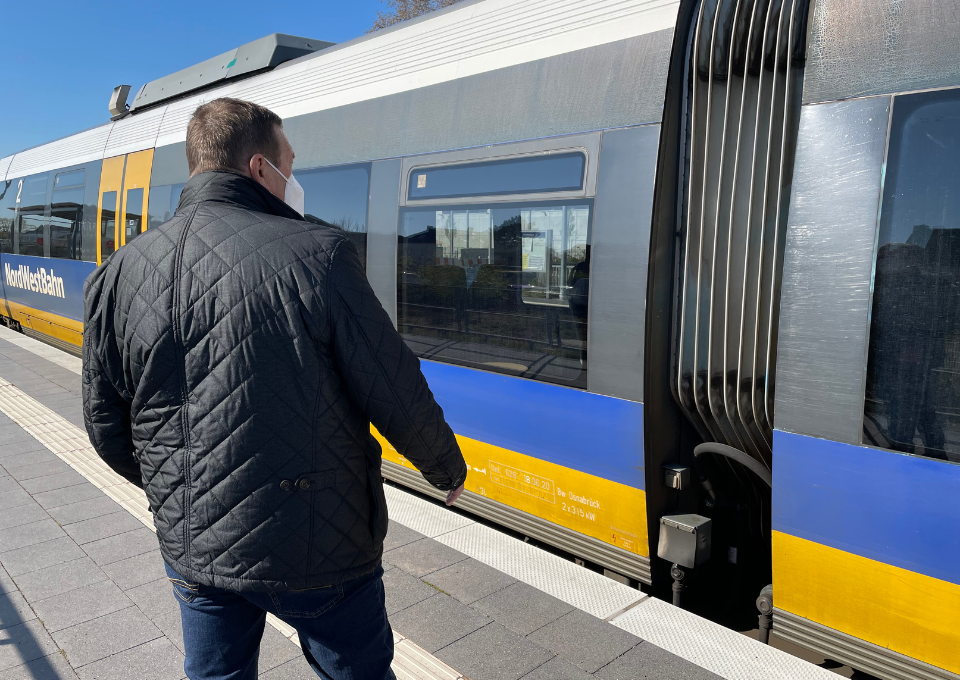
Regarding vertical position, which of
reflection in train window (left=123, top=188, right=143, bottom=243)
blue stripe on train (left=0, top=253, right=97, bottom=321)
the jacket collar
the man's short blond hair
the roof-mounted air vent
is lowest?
blue stripe on train (left=0, top=253, right=97, bottom=321)

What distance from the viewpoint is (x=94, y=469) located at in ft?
18.6

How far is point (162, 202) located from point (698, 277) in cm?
677

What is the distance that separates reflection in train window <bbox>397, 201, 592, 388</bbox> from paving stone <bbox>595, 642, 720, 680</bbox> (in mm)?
1355

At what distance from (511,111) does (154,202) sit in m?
5.77

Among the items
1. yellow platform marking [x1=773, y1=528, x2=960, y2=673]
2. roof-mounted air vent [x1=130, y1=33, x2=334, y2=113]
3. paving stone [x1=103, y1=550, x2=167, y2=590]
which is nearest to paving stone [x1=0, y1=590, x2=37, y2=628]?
paving stone [x1=103, y1=550, x2=167, y2=590]

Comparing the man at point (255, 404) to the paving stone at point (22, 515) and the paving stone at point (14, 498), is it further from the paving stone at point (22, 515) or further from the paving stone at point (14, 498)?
the paving stone at point (14, 498)

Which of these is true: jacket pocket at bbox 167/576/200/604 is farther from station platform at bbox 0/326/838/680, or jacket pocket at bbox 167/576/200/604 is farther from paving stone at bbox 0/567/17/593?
paving stone at bbox 0/567/17/593

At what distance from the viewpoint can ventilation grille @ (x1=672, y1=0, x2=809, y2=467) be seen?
3180mm

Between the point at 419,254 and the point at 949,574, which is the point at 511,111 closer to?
the point at 419,254

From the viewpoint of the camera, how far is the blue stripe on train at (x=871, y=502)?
2637 mm

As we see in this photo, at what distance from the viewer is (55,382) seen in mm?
9070

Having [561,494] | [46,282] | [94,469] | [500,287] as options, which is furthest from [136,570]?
[46,282]

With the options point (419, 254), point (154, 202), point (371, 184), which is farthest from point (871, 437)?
point (154, 202)

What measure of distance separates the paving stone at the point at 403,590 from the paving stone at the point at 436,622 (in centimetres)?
4
